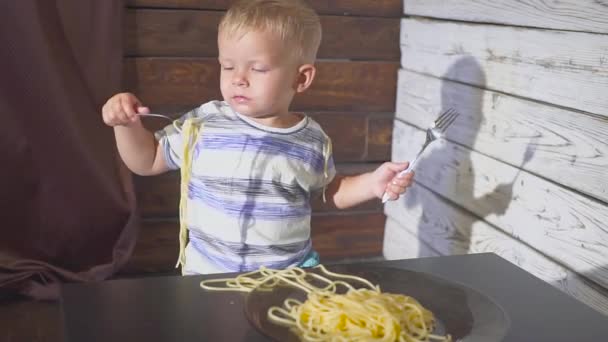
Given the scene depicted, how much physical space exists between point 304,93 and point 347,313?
4.60 feet

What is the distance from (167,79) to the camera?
2.18 meters

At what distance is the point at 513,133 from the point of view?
5.98 feet

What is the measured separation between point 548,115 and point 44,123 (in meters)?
1.29

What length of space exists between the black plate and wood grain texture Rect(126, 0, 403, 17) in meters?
1.19

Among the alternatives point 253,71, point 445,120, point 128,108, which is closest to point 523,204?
point 445,120

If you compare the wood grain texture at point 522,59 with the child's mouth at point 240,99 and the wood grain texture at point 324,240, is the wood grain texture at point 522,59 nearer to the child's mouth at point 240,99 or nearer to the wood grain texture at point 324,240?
the wood grain texture at point 324,240

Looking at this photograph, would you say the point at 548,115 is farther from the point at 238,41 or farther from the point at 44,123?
the point at 44,123

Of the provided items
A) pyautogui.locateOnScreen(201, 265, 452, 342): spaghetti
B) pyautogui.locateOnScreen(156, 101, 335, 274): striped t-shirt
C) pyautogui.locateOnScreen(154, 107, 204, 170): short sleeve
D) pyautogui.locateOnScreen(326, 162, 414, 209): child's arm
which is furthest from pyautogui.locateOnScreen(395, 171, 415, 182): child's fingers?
pyautogui.locateOnScreen(154, 107, 204, 170): short sleeve

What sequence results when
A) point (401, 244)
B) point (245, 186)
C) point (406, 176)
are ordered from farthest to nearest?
point (401, 244) → point (245, 186) → point (406, 176)

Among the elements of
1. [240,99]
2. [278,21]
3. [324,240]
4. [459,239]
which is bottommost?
[324,240]

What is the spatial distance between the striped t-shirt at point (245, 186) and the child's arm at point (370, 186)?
8 cm

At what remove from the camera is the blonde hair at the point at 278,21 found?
4.68 feet

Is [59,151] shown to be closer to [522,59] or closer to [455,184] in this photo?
[455,184]

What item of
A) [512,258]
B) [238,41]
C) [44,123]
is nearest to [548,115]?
[512,258]
